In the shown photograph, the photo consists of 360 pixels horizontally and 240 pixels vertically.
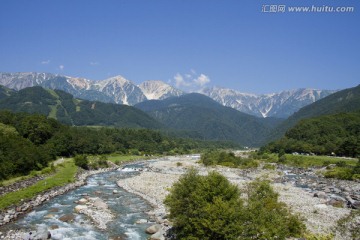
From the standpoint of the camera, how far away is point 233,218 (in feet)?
90.2

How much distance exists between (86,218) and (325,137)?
473 feet

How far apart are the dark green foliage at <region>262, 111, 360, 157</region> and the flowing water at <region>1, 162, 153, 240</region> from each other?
101172mm

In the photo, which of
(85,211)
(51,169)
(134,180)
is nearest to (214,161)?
(134,180)

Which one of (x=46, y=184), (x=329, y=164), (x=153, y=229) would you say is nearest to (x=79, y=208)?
(x=153, y=229)

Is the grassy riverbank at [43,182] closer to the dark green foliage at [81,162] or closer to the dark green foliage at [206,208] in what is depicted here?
the dark green foliage at [81,162]

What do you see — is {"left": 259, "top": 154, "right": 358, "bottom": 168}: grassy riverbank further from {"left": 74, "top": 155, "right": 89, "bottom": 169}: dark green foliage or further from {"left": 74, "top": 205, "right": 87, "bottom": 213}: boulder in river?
{"left": 74, "top": 205, "right": 87, "bottom": 213}: boulder in river

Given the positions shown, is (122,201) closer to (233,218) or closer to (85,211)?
(85,211)

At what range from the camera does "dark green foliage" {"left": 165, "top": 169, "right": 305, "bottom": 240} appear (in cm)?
2733

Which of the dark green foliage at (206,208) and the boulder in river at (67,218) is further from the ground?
the dark green foliage at (206,208)

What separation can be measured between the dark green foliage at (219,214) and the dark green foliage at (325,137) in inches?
4292

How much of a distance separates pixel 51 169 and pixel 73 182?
1159cm

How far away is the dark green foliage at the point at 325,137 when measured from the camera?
13125cm

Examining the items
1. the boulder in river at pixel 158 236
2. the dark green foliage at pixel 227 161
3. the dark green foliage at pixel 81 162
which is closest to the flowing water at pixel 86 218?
the boulder in river at pixel 158 236

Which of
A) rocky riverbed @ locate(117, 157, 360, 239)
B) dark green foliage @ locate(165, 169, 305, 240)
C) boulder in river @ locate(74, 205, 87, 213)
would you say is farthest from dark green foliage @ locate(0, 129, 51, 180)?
dark green foliage @ locate(165, 169, 305, 240)
